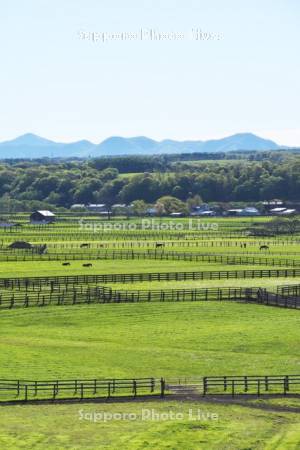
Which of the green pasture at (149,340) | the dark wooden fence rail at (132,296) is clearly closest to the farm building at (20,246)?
the dark wooden fence rail at (132,296)

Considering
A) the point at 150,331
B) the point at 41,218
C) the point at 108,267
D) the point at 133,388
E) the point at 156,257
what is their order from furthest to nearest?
the point at 41,218
the point at 156,257
the point at 108,267
the point at 150,331
the point at 133,388

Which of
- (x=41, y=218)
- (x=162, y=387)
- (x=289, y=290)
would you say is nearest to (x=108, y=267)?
(x=289, y=290)

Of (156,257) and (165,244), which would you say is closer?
(156,257)

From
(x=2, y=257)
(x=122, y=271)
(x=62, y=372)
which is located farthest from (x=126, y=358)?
(x=2, y=257)

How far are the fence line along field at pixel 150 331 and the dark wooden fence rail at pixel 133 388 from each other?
0.17 ft

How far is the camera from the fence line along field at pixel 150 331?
3528 cm

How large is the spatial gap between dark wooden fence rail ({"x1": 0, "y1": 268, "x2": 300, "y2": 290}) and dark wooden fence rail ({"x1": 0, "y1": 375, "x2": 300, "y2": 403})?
26.3 meters

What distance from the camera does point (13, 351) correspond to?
4231 centimetres

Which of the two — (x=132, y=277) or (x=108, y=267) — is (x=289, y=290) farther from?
(x=108, y=267)

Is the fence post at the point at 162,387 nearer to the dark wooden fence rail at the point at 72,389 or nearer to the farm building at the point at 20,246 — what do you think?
the dark wooden fence rail at the point at 72,389

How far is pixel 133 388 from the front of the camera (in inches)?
1384

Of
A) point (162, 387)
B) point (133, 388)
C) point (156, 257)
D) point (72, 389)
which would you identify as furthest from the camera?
point (156, 257)

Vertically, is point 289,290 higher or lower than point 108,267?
higher

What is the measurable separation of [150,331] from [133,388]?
43.9 feet
